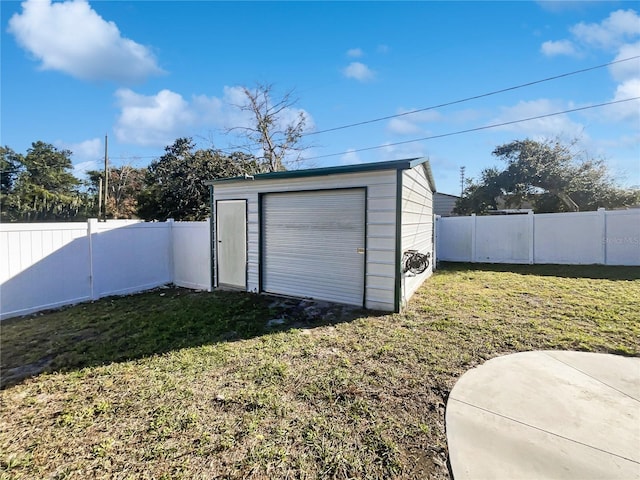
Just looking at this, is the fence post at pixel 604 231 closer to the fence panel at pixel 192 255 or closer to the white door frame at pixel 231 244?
the white door frame at pixel 231 244

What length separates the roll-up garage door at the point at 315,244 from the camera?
5.77 metres

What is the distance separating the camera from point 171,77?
11.9m

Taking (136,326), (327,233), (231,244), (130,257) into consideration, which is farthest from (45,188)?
(327,233)

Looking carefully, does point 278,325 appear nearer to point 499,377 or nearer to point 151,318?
point 151,318

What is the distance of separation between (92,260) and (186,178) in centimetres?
1210

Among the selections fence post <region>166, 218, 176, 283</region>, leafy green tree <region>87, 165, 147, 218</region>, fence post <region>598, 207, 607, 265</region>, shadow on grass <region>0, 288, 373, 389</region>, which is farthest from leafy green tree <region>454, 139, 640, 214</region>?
leafy green tree <region>87, 165, 147, 218</region>

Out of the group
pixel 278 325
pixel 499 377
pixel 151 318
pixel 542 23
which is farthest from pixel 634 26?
pixel 151 318

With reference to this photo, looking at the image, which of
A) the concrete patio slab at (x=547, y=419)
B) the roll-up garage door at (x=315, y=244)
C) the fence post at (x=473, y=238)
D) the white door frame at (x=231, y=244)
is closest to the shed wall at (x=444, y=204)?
the fence post at (x=473, y=238)

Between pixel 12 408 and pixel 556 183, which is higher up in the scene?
pixel 556 183

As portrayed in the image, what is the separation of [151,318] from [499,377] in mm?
5106

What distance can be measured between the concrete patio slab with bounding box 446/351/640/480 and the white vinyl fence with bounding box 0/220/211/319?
6240 millimetres

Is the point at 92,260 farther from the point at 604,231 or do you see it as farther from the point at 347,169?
the point at 604,231

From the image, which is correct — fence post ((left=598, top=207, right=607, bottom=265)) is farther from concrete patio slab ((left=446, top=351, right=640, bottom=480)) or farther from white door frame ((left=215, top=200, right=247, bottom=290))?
white door frame ((left=215, top=200, right=247, bottom=290))

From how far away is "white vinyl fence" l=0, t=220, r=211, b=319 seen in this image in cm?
504
